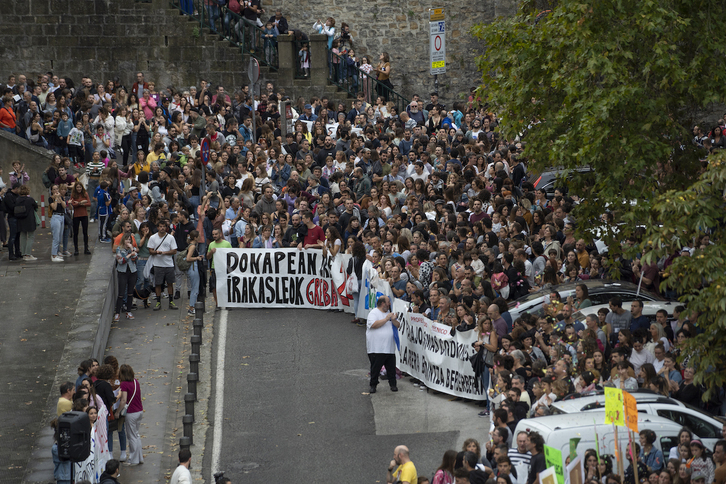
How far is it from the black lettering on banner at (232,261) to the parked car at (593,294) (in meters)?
6.59

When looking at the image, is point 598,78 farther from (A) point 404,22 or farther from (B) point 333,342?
(A) point 404,22

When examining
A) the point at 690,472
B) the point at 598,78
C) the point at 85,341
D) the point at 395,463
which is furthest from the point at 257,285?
the point at 690,472

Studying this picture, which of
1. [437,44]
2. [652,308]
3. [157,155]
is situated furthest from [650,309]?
[437,44]

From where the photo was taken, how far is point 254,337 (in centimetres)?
1966

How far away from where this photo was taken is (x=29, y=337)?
1897cm

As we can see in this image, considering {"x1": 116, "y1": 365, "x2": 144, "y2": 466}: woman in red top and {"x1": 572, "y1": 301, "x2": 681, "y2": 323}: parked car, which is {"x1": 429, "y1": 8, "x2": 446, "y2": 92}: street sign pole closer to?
{"x1": 572, "y1": 301, "x2": 681, "y2": 323}: parked car

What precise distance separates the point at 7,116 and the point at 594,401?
2036cm

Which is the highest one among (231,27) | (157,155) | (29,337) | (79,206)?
(231,27)

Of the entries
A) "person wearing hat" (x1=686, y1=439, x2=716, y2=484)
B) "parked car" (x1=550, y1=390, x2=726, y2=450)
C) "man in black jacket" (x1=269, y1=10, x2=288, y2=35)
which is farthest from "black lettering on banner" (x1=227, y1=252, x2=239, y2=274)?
"man in black jacket" (x1=269, y1=10, x2=288, y2=35)

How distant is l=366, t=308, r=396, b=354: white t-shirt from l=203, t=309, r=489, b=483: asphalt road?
757 millimetres

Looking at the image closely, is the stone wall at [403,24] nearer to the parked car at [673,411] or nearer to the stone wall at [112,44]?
the stone wall at [112,44]

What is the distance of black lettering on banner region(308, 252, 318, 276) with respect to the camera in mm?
21203

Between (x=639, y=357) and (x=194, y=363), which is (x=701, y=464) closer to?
(x=639, y=357)

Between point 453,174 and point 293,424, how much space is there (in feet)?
27.6
